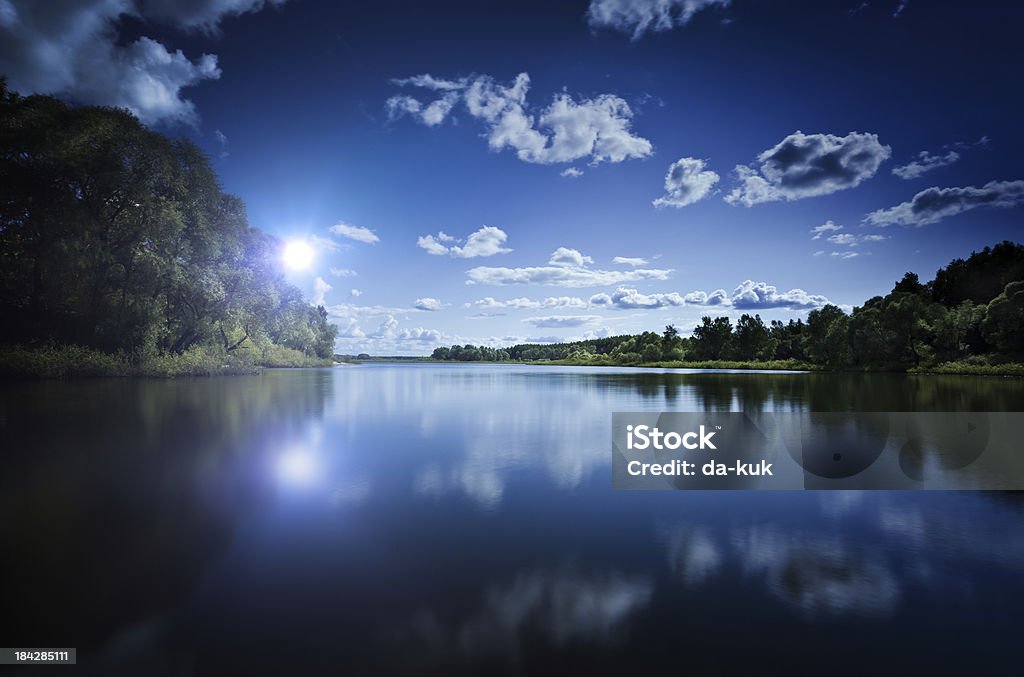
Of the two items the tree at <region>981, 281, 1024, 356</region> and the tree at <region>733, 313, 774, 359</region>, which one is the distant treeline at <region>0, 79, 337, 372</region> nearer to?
the tree at <region>981, 281, 1024, 356</region>

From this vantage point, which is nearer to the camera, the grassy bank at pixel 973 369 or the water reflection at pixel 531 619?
the water reflection at pixel 531 619

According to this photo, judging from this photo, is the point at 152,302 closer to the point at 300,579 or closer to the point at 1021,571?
the point at 300,579

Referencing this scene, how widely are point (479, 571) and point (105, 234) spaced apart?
46.8 metres

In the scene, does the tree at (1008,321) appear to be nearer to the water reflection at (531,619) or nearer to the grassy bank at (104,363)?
the water reflection at (531,619)

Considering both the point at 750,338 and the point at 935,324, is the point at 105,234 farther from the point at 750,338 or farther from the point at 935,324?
the point at 750,338

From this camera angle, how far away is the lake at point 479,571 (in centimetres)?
410

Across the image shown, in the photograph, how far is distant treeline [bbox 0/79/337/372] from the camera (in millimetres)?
34656

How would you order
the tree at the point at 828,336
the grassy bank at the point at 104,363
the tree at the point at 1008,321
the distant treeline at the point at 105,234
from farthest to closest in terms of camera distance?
the tree at the point at 828,336 < the tree at the point at 1008,321 < the distant treeline at the point at 105,234 < the grassy bank at the point at 104,363

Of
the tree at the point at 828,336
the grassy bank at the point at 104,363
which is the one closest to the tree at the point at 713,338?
the tree at the point at 828,336

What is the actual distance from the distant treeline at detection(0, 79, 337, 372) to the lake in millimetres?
33225

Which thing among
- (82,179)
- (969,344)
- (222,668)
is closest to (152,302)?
(82,179)

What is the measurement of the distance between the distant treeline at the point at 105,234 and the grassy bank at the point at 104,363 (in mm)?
752

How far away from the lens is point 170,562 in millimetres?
5797

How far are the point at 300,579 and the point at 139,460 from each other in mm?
8423
